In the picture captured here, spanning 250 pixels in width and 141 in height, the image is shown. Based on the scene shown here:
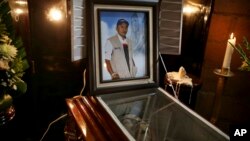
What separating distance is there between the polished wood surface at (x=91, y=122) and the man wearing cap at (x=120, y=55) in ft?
0.58

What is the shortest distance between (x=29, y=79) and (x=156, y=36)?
1.23m

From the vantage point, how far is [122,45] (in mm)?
1160

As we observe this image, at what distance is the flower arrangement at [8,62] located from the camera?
107 cm

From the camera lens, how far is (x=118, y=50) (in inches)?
45.3

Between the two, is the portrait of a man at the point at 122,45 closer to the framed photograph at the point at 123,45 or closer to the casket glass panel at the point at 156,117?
the framed photograph at the point at 123,45

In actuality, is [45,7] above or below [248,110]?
above

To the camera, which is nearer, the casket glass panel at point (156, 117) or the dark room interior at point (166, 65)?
the casket glass panel at point (156, 117)

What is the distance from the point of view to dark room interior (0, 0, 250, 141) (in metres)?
1.62

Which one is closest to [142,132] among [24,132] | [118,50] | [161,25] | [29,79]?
[118,50]

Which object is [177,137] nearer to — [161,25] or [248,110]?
[161,25]

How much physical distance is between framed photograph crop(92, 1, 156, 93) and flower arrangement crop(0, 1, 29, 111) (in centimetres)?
40

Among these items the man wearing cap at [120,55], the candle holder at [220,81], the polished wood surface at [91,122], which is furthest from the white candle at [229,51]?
the polished wood surface at [91,122]

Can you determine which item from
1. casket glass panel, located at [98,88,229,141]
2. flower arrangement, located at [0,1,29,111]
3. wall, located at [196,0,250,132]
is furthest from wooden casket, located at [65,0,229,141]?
wall, located at [196,0,250,132]

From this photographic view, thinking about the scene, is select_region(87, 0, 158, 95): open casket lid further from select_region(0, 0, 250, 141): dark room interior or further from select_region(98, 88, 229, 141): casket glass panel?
select_region(0, 0, 250, 141): dark room interior
